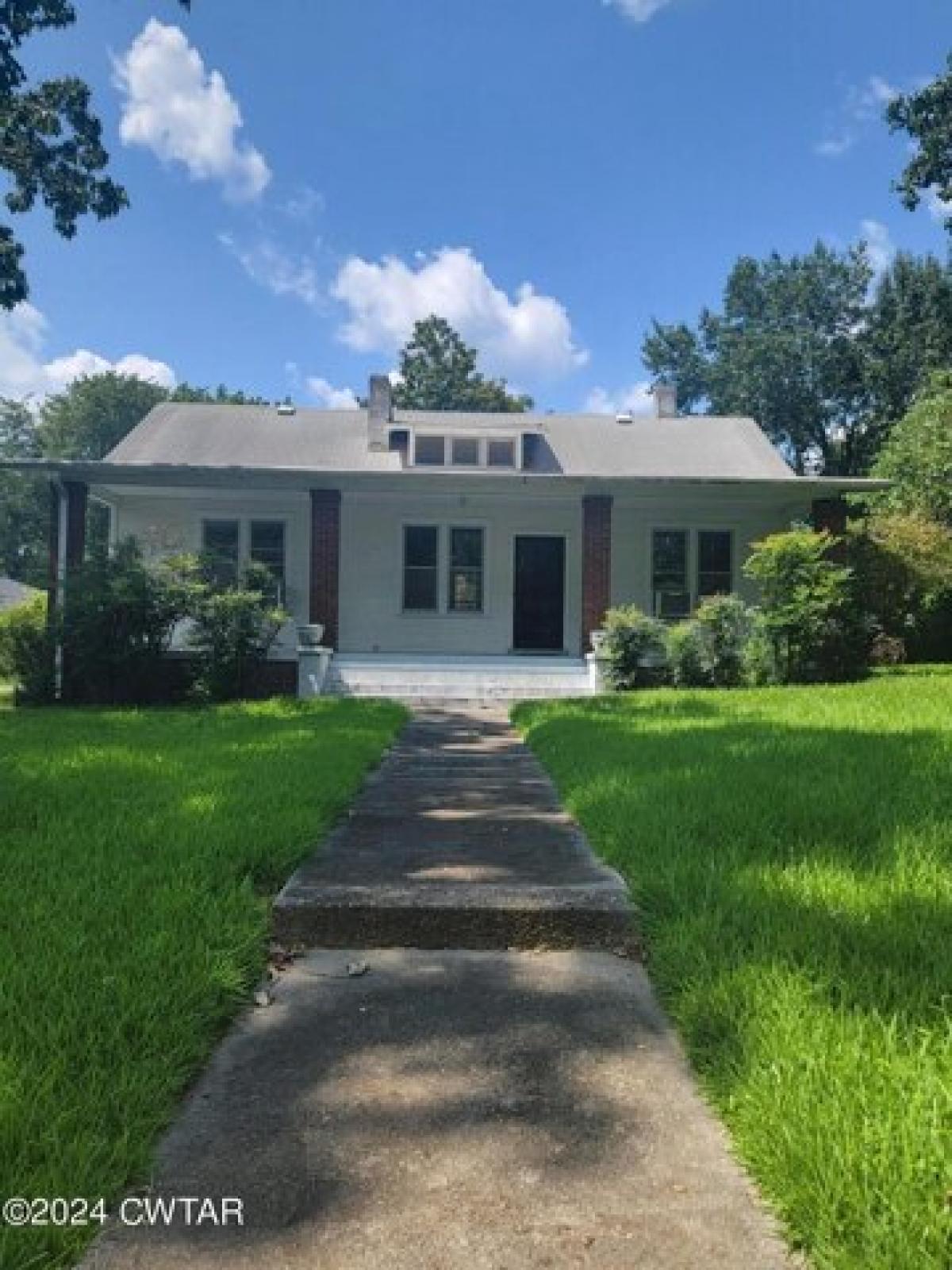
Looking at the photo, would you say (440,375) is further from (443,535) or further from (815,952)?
(815,952)

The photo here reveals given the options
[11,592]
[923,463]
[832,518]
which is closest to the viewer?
[832,518]

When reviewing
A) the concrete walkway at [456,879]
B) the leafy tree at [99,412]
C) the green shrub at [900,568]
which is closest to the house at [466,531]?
the green shrub at [900,568]

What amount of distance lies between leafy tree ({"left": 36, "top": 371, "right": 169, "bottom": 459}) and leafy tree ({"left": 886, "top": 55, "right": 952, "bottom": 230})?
44303 mm

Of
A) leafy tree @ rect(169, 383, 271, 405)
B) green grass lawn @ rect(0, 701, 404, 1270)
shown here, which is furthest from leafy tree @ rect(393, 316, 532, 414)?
green grass lawn @ rect(0, 701, 404, 1270)

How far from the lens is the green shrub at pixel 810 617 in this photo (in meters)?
12.3

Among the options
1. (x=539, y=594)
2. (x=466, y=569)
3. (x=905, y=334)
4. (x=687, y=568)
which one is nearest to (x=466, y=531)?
(x=466, y=569)

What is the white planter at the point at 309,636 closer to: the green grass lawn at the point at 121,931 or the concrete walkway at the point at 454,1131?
the green grass lawn at the point at 121,931

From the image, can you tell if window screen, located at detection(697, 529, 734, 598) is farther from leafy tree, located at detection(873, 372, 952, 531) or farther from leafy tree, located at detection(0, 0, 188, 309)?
leafy tree, located at detection(0, 0, 188, 309)

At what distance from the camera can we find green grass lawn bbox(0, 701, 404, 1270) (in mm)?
1831

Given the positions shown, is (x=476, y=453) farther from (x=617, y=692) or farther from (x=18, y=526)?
(x=18, y=526)

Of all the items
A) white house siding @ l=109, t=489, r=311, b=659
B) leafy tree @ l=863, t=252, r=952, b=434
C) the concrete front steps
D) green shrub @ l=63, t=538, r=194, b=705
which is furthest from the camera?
leafy tree @ l=863, t=252, r=952, b=434

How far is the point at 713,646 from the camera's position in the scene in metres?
12.5

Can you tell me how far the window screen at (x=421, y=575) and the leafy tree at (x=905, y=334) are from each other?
25.7 m

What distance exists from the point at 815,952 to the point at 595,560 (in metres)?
12.2
